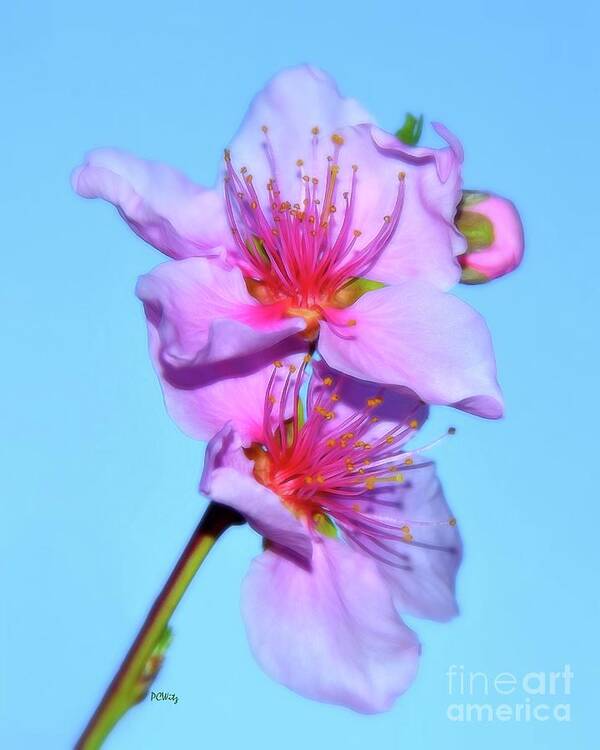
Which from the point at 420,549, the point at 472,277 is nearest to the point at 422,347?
the point at 472,277

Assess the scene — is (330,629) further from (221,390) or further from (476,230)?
(476,230)

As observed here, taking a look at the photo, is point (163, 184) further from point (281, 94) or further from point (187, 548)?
point (187, 548)

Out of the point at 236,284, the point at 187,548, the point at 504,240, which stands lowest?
the point at 187,548

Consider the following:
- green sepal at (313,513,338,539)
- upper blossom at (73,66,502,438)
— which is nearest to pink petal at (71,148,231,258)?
upper blossom at (73,66,502,438)

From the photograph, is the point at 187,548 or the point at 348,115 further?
the point at 348,115

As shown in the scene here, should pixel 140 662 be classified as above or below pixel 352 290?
below

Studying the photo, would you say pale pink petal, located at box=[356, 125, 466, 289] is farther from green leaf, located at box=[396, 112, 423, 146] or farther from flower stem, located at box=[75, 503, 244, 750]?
flower stem, located at box=[75, 503, 244, 750]

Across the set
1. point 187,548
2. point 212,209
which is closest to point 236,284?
point 212,209
